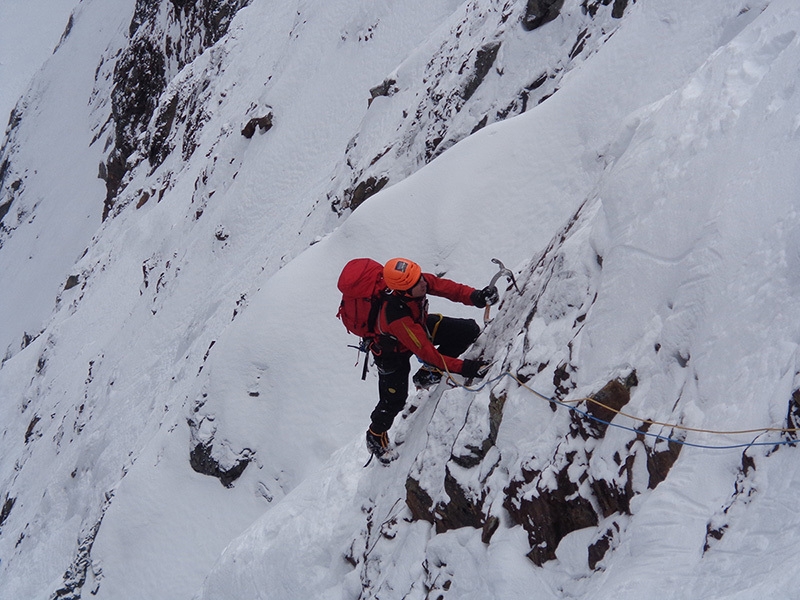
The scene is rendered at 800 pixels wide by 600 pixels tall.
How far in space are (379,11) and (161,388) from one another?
34.0 feet

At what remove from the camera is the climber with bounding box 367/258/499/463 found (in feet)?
15.6

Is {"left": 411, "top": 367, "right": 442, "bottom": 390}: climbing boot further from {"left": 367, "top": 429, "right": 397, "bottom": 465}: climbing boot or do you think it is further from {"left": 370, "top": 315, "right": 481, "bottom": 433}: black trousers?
{"left": 367, "top": 429, "right": 397, "bottom": 465}: climbing boot

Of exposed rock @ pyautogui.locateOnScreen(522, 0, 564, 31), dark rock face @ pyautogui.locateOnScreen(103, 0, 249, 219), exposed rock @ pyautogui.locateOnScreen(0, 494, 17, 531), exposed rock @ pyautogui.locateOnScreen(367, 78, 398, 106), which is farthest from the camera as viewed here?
dark rock face @ pyautogui.locateOnScreen(103, 0, 249, 219)

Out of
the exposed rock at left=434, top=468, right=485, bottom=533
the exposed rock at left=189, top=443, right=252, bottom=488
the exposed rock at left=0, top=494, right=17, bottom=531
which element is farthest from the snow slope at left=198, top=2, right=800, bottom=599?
the exposed rock at left=0, top=494, right=17, bottom=531

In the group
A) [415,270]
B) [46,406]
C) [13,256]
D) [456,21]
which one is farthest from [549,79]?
[13,256]

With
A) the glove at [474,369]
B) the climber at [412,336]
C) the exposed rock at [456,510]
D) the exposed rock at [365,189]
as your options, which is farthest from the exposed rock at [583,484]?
the exposed rock at [365,189]

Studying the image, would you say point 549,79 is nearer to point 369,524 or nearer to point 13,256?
point 369,524

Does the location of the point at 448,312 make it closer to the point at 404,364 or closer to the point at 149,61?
the point at 404,364

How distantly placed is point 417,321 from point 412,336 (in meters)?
0.26

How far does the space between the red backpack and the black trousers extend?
1.28 ft

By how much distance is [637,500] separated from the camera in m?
3.05

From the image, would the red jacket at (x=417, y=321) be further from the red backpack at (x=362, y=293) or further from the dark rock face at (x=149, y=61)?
the dark rock face at (x=149, y=61)

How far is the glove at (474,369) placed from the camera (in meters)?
4.71

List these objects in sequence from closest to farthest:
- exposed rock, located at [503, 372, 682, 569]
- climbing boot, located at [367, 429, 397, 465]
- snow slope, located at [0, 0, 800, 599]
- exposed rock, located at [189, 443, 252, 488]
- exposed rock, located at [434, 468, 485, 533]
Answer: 1. snow slope, located at [0, 0, 800, 599]
2. exposed rock, located at [503, 372, 682, 569]
3. exposed rock, located at [434, 468, 485, 533]
4. climbing boot, located at [367, 429, 397, 465]
5. exposed rock, located at [189, 443, 252, 488]
